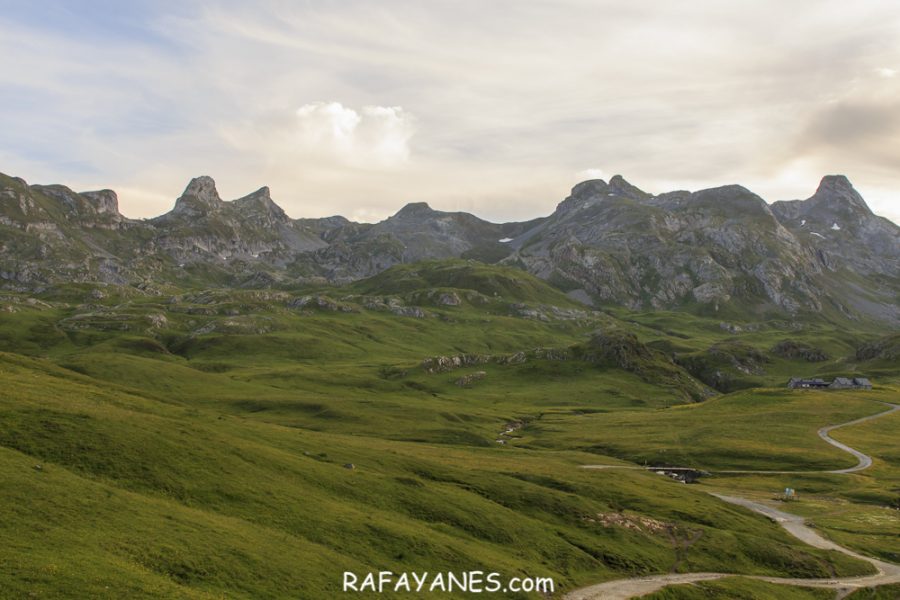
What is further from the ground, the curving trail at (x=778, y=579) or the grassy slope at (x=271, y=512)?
the grassy slope at (x=271, y=512)

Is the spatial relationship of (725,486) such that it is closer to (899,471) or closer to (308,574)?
(899,471)

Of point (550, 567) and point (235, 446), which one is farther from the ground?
point (235, 446)

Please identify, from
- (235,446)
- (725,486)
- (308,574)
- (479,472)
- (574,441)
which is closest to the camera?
(308,574)

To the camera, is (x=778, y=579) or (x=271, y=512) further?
(x=778, y=579)

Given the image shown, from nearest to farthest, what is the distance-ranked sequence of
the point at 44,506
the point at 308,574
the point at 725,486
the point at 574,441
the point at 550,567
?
the point at 44,506
the point at 308,574
the point at 550,567
the point at 725,486
the point at 574,441

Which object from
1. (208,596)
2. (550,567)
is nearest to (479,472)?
(550,567)

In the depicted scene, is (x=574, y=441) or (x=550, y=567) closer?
(x=550, y=567)

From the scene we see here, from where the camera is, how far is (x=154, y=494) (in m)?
61.0

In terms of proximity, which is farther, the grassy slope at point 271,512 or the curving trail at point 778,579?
the curving trail at point 778,579

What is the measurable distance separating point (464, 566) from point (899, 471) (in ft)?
442

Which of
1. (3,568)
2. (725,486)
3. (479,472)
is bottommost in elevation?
(725,486)

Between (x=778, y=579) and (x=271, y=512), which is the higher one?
(x=271, y=512)

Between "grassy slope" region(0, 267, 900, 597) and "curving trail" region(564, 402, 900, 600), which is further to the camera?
"curving trail" region(564, 402, 900, 600)

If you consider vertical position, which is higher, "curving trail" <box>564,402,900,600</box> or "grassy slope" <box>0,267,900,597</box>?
"grassy slope" <box>0,267,900,597</box>
